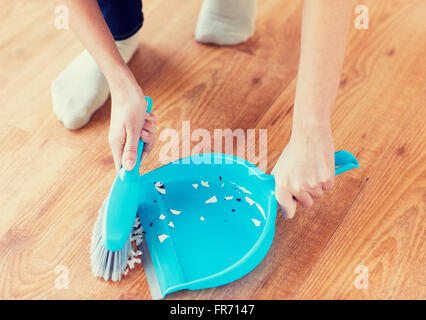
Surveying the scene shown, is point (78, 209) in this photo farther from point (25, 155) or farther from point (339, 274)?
point (339, 274)

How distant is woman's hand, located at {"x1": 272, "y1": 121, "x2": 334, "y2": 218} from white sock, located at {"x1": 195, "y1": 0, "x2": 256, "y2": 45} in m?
0.45

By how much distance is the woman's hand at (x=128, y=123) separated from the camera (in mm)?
743

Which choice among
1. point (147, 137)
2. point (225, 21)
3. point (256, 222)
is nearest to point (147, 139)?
point (147, 137)

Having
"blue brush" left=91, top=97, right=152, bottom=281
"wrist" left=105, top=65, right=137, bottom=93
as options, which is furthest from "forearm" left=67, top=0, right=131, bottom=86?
Result: "blue brush" left=91, top=97, right=152, bottom=281

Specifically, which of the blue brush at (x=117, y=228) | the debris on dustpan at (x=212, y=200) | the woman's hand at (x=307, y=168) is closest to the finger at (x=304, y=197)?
the woman's hand at (x=307, y=168)

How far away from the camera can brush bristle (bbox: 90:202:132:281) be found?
0.73m

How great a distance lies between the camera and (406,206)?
84 centimetres

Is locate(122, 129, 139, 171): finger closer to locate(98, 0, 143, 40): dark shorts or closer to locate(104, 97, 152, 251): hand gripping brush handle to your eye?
locate(104, 97, 152, 251): hand gripping brush handle

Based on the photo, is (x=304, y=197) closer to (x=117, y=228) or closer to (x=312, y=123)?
(x=312, y=123)

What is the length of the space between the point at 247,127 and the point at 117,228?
363 millimetres

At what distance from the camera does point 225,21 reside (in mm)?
1113

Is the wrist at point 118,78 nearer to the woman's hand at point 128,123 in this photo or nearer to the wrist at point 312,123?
the woman's hand at point 128,123

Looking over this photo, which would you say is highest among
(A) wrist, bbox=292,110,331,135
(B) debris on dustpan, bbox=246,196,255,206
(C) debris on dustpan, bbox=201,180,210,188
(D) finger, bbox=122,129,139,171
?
(D) finger, bbox=122,129,139,171
